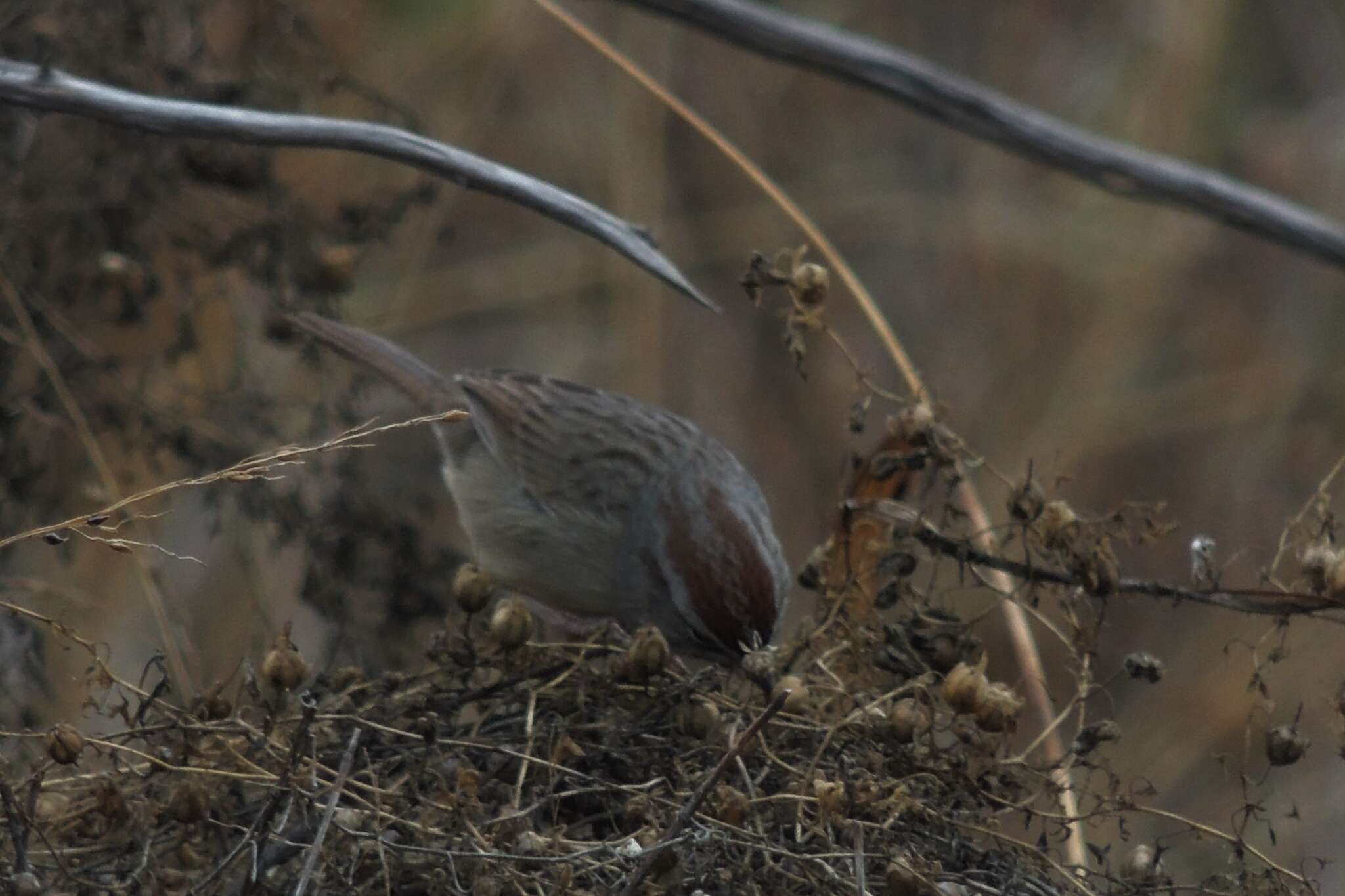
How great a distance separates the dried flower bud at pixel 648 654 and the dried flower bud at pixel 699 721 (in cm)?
10

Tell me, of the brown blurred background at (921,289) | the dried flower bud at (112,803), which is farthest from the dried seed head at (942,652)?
the brown blurred background at (921,289)

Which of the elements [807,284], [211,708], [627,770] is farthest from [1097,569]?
[211,708]

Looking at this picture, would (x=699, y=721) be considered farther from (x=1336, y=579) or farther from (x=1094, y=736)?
(x=1336, y=579)

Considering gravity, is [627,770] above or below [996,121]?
→ below

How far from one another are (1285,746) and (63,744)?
4.79ft

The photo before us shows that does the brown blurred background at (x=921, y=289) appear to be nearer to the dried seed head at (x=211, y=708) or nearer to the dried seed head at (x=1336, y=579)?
the dried seed head at (x=211, y=708)

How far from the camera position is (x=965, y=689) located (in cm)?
187

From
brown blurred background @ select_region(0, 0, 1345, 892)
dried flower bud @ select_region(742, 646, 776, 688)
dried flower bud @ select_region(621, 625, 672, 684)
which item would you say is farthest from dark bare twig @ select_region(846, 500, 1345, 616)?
brown blurred background @ select_region(0, 0, 1345, 892)

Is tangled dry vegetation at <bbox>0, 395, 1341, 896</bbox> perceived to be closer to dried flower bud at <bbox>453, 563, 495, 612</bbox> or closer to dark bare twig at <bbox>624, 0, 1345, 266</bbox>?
dried flower bud at <bbox>453, 563, 495, 612</bbox>

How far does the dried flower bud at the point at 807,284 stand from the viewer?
209 cm

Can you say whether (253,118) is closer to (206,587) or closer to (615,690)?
(615,690)

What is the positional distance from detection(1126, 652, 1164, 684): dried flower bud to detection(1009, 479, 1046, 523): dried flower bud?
0.71 feet

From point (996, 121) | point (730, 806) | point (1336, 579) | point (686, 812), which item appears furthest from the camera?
point (996, 121)

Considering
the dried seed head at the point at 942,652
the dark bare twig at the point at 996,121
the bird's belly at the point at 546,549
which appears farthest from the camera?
the bird's belly at the point at 546,549
